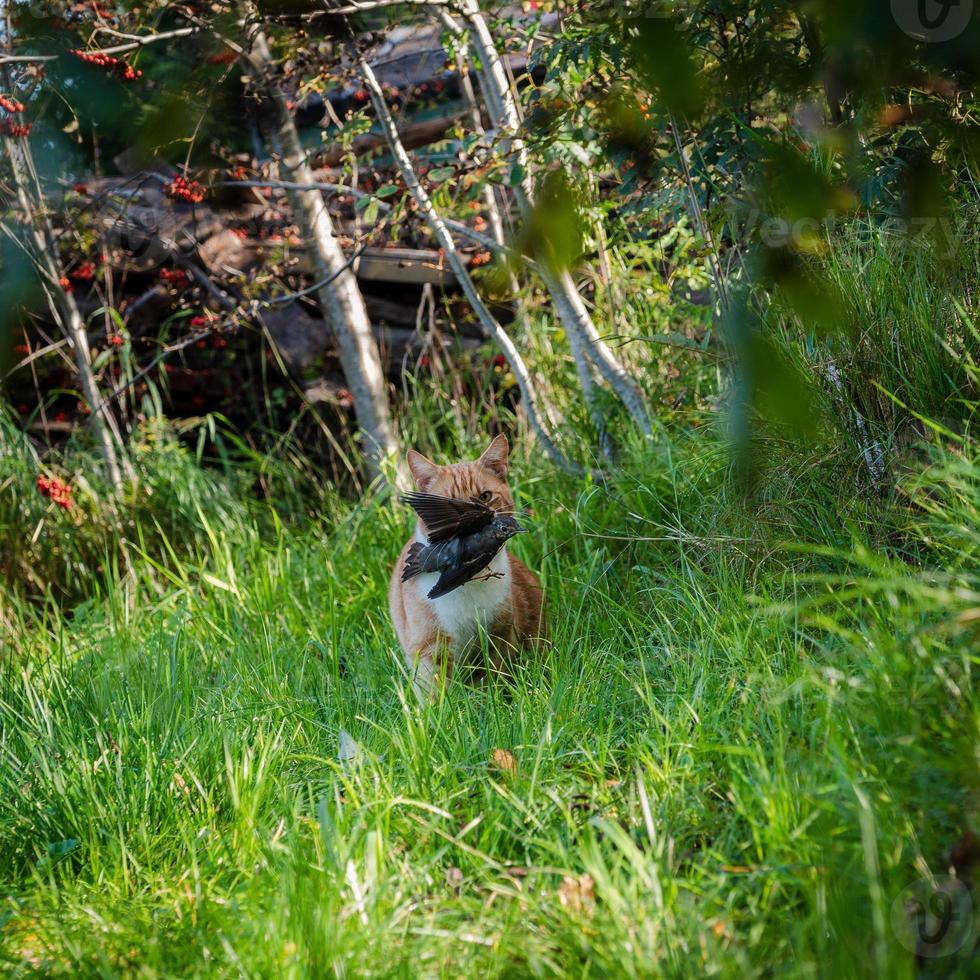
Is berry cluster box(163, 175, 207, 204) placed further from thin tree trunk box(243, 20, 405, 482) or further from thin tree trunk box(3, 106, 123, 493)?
thin tree trunk box(3, 106, 123, 493)

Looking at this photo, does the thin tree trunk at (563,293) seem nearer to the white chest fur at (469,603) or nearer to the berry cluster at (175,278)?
the white chest fur at (469,603)

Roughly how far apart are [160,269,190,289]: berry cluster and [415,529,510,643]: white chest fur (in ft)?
13.2

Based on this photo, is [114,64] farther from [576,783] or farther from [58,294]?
[576,783]

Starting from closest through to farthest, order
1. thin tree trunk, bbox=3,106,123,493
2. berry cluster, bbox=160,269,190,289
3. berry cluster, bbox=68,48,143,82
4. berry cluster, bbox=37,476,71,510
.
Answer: berry cluster, bbox=68,48,143,82 → berry cluster, bbox=37,476,71,510 → thin tree trunk, bbox=3,106,123,493 → berry cluster, bbox=160,269,190,289

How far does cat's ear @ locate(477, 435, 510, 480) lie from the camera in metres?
3.55

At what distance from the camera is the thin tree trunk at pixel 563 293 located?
4332 mm

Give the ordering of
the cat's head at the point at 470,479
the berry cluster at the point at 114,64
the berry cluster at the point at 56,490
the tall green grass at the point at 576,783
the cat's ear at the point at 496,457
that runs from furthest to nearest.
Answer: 1. the berry cluster at the point at 56,490
2. the berry cluster at the point at 114,64
3. the cat's ear at the point at 496,457
4. the cat's head at the point at 470,479
5. the tall green grass at the point at 576,783

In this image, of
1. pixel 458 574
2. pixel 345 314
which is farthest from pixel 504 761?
pixel 345 314

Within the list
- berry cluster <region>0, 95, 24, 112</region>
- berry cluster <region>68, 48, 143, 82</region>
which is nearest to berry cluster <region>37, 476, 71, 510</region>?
berry cluster <region>0, 95, 24, 112</region>

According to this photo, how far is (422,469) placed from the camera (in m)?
3.48

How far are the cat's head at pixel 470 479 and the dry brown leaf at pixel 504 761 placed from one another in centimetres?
99

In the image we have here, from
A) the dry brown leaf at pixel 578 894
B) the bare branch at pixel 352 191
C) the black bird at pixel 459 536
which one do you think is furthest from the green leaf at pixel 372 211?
the dry brown leaf at pixel 578 894

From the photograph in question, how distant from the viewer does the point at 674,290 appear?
4.80 m

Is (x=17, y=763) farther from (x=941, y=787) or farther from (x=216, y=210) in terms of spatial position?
(x=216, y=210)
